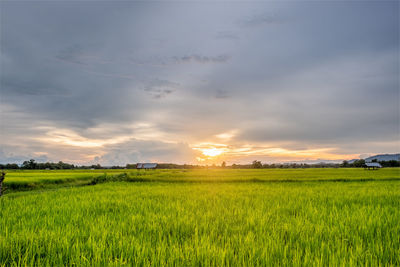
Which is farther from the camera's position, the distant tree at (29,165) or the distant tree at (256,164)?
the distant tree at (256,164)

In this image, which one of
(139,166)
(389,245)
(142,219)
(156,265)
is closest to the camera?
(156,265)

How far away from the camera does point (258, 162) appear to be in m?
110

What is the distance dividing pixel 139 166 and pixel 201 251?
87.9m

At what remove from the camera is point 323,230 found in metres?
3.96

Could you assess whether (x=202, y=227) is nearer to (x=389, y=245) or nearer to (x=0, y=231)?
(x=389, y=245)

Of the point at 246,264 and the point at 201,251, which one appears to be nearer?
the point at 246,264

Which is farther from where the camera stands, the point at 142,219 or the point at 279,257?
the point at 142,219

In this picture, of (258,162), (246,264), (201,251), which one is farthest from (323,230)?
(258,162)

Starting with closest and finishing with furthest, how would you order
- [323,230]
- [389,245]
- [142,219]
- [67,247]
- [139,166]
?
[67,247] → [389,245] → [323,230] → [142,219] → [139,166]

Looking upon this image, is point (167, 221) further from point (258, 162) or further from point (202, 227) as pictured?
point (258, 162)

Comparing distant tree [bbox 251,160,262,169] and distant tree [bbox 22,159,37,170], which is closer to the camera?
distant tree [bbox 22,159,37,170]

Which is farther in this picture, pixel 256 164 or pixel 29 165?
pixel 256 164

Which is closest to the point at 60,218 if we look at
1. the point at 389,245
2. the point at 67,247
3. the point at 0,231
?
the point at 0,231

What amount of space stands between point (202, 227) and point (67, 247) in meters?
2.30
